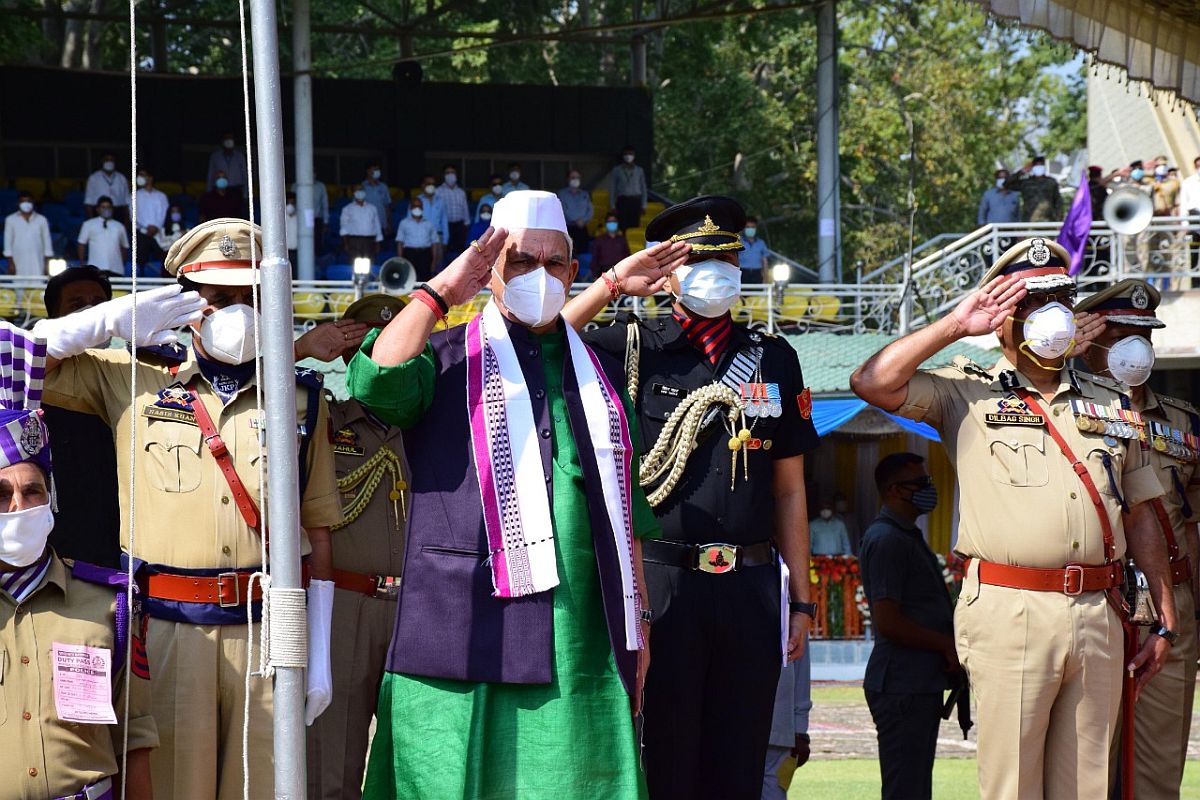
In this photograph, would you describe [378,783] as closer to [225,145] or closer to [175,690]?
[175,690]

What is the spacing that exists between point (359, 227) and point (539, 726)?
63.2 feet

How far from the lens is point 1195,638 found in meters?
7.35

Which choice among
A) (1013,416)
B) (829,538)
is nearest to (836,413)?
(829,538)

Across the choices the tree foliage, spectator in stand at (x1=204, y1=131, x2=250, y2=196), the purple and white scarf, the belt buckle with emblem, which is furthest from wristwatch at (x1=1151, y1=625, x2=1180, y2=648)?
the tree foliage

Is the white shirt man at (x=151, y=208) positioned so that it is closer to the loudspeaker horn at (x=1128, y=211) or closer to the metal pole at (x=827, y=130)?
the metal pole at (x=827, y=130)

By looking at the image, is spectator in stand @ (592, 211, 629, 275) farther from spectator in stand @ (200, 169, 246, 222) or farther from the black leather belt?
the black leather belt

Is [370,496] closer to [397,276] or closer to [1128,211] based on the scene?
[397,276]

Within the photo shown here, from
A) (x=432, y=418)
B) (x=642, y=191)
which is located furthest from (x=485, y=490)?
(x=642, y=191)

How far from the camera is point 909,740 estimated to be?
6.96 metres

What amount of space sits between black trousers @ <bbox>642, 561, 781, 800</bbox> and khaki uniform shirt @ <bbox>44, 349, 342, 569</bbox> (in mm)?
1114

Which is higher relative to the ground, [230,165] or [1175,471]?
[230,165]

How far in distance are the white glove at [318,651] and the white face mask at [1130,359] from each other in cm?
379

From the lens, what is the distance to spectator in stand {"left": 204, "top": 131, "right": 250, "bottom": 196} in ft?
77.2


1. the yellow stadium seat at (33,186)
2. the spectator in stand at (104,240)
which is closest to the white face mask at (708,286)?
the spectator in stand at (104,240)
